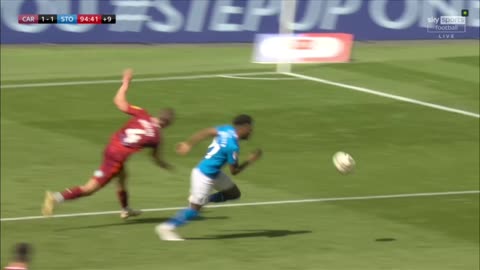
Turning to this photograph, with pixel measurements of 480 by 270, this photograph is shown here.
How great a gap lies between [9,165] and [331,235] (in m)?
7.93

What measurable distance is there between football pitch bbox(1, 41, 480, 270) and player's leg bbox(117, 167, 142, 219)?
0.26m

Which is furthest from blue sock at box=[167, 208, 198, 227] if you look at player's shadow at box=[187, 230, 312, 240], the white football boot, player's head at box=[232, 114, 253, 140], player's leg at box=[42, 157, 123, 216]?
player's leg at box=[42, 157, 123, 216]

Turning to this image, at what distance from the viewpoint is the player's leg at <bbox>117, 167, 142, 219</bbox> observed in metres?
20.2

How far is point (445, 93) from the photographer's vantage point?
109ft

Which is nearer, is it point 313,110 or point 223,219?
point 223,219

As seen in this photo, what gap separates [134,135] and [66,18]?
60.5 feet

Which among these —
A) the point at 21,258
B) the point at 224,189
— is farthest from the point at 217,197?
the point at 21,258

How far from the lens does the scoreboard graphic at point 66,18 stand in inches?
1452

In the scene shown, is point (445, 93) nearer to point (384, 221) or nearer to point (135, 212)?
point (384, 221)

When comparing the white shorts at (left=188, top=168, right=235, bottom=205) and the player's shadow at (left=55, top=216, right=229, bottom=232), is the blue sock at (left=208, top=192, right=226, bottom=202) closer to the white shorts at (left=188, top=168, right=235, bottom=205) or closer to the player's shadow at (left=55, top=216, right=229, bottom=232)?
the white shorts at (left=188, top=168, right=235, bottom=205)

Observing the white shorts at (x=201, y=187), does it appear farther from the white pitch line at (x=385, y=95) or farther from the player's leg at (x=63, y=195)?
the white pitch line at (x=385, y=95)

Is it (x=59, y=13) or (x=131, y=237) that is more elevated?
(x=59, y=13)

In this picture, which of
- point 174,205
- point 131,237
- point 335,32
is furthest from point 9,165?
point 335,32

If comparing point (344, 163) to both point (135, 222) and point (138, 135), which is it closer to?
point (138, 135)
